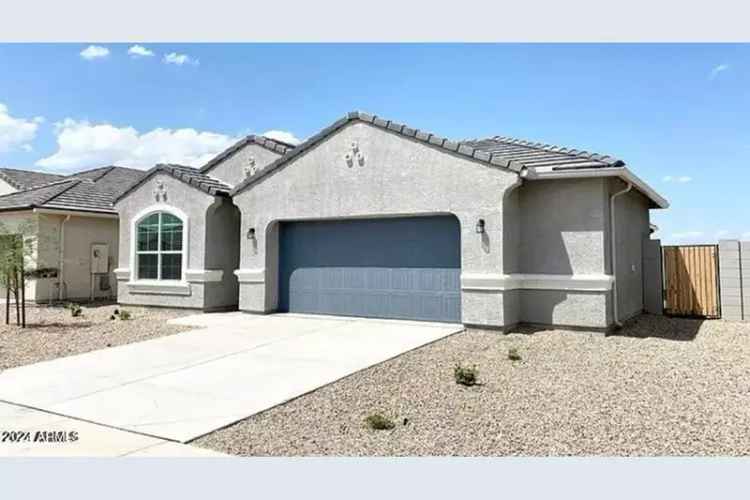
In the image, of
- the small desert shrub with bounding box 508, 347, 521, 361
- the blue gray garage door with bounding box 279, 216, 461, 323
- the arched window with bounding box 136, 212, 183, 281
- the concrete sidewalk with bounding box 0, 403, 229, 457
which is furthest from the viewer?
the arched window with bounding box 136, 212, 183, 281

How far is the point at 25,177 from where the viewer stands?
26250mm

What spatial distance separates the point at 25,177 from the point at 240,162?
45.9 ft

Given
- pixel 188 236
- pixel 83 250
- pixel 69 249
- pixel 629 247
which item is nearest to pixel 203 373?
pixel 188 236

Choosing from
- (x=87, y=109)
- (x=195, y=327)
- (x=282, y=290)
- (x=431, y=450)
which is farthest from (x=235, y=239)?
(x=431, y=450)

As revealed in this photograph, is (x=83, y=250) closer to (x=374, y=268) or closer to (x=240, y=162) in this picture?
(x=240, y=162)

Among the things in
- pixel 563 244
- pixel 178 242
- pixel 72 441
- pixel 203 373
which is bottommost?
pixel 72 441

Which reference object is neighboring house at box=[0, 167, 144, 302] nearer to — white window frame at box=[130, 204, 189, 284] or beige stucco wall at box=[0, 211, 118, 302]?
beige stucco wall at box=[0, 211, 118, 302]

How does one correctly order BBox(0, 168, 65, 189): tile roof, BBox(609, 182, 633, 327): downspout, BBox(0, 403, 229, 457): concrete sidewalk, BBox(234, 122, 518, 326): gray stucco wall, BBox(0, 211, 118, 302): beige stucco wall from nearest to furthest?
BBox(0, 403, 229, 457): concrete sidewalk, BBox(234, 122, 518, 326): gray stucco wall, BBox(609, 182, 633, 327): downspout, BBox(0, 211, 118, 302): beige stucco wall, BBox(0, 168, 65, 189): tile roof

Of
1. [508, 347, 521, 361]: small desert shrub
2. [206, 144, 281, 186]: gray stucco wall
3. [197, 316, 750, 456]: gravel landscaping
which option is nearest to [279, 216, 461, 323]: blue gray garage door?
[197, 316, 750, 456]: gravel landscaping

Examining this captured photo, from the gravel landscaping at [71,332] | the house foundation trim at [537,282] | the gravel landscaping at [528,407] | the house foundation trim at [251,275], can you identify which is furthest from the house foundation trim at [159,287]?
the gravel landscaping at [528,407]

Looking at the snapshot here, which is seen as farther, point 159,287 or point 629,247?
point 159,287

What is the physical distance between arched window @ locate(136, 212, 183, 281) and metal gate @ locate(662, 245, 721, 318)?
14.9 m

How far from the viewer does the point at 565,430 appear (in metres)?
5.70

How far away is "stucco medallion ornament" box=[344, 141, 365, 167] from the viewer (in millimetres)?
13414
